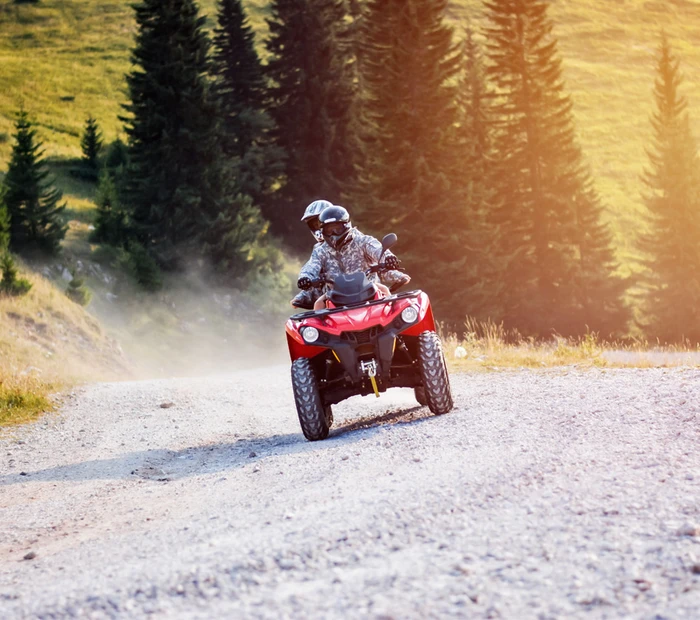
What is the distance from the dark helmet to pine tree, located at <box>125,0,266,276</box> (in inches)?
1004

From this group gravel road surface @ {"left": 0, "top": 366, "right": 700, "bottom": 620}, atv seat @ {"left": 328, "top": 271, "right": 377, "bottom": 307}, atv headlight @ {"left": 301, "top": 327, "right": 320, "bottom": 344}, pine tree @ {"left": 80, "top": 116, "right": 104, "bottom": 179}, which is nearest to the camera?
gravel road surface @ {"left": 0, "top": 366, "right": 700, "bottom": 620}

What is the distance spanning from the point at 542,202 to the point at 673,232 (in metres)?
8.96

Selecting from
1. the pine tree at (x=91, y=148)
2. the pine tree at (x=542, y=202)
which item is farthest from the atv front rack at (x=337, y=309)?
the pine tree at (x=91, y=148)

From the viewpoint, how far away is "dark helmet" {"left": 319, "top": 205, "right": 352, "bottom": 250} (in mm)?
9352

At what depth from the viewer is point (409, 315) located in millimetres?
8727

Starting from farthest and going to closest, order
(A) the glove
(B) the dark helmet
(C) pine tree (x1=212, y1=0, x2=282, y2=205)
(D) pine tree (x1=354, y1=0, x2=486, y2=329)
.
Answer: (C) pine tree (x1=212, y1=0, x2=282, y2=205) < (D) pine tree (x1=354, y1=0, x2=486, y2=329) < (B) the dark helmet < (A) the glove

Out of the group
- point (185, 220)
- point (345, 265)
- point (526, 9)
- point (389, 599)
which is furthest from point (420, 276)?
point (389, 599)

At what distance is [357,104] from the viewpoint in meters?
44.6

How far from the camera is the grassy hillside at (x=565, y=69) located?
2603 inches

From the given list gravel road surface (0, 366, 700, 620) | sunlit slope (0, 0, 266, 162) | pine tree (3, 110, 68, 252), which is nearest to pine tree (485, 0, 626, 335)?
pine tree (3, 110, 68, 252)

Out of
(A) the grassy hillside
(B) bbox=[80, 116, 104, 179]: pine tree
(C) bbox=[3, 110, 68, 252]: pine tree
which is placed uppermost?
(A) the grassy hillside

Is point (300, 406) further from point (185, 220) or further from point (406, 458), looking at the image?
point (185, 220)

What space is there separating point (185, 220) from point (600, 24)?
102 metres

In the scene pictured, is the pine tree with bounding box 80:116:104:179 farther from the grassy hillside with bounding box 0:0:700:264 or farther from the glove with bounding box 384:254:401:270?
the glove with bounding box 384:254:401:270
